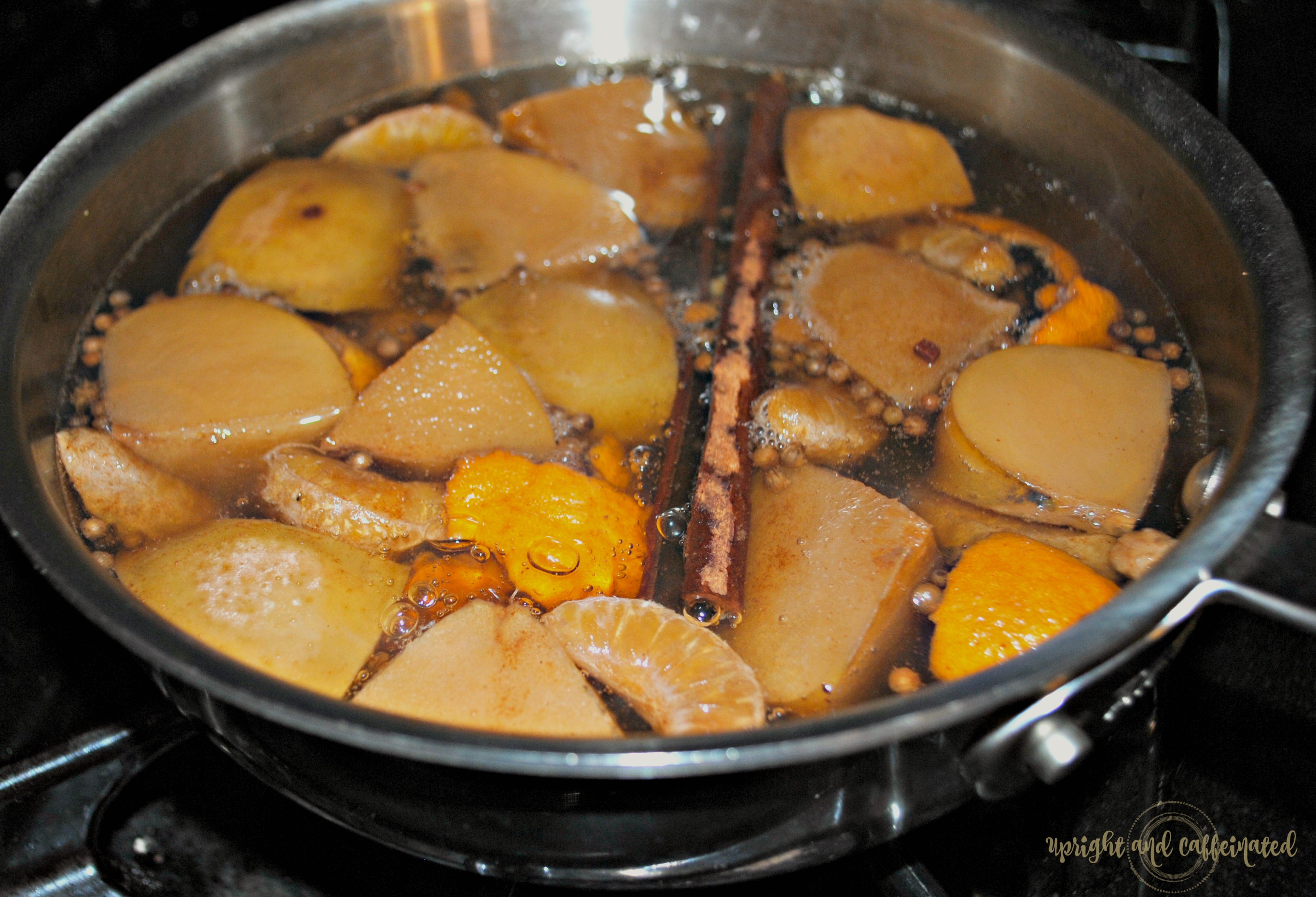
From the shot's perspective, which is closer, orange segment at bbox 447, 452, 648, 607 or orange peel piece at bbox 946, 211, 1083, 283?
orange segment at bbox 447, 452, 648, 607

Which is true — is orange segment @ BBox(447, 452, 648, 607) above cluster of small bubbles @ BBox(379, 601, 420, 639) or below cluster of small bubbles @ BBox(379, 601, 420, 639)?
above

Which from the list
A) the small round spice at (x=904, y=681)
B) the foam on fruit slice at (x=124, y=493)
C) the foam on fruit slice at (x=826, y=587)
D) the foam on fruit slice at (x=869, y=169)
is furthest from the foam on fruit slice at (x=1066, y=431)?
the foam on fruit slice at (x=124, y=493)

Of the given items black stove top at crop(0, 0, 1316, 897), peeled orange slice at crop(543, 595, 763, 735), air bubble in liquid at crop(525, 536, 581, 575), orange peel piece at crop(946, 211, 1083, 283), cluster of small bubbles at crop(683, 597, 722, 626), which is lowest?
black stove top at crop(0, 0, 1316, 897)

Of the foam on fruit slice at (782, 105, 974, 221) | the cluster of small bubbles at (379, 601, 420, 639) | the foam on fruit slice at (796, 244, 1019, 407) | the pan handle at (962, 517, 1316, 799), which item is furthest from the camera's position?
the foam on fruit slice at (782, 105, 974, 221)

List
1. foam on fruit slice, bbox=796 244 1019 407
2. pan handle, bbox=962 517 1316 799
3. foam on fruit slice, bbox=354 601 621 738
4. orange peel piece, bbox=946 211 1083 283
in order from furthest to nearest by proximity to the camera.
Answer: orange peel piece, bbox=946 211 1083 283
foam on fruit slice, bbox=796 244 1019 407
foam on fruit slice, bbox=354 601 621 738
pan handle, bbox=962 517 1316 799

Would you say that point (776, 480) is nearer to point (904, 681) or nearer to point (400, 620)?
point (904, 681)

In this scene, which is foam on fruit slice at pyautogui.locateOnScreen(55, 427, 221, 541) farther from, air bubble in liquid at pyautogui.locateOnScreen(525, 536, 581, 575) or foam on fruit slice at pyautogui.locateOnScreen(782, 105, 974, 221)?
foam on fruit slice at pyautogui.locateOnScreen(782, 105, 974, 221)

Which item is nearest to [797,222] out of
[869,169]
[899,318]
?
[869,169]

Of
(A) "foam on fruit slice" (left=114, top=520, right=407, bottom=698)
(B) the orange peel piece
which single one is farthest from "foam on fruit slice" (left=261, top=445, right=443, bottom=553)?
(B) the orange peel piece
